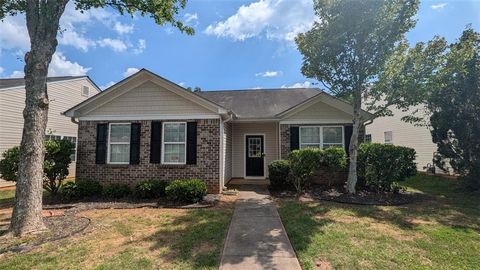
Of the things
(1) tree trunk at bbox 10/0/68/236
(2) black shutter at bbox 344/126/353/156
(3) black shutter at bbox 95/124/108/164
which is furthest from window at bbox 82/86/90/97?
(2) black shutter at bbox 344/126/353/156

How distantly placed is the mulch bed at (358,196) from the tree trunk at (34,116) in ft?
23.1

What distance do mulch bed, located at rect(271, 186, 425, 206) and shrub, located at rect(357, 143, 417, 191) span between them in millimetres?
401

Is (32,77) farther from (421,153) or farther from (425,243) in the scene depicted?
(421,153)

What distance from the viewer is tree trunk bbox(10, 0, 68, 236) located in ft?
20.3

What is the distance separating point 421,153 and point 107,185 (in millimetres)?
16179

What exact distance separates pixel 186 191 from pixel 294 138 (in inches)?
215

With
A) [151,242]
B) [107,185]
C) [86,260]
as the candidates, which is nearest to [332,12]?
[151,242]

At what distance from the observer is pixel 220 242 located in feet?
18.1

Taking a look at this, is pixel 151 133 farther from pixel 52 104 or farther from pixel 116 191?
pixel 52 104

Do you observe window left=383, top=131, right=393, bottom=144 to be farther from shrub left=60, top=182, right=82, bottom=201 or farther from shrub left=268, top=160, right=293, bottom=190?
shrub left=60, top=182, right=82, bottom=201

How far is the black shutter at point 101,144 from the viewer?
11008 mm

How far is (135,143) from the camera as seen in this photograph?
11.0 metres

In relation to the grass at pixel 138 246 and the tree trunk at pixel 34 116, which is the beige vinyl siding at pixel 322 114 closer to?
the grass at pixel 138 246

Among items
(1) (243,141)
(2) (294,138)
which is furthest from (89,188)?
(2) (294,138)
